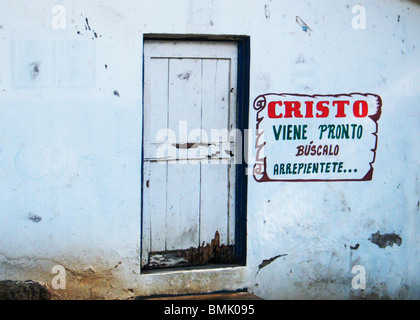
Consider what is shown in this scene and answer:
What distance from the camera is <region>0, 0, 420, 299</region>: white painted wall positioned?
4.01 meters

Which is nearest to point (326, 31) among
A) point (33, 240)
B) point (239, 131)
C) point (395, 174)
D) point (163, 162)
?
point (239, 131)

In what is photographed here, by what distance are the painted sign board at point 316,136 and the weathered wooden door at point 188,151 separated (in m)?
0.30

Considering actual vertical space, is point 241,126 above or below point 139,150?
above

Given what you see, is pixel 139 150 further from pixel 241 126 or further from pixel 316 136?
pixel 316 136

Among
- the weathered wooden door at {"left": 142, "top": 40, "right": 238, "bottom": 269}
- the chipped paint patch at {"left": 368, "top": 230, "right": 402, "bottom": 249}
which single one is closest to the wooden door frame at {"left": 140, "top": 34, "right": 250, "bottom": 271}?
the weathered wooden door at {"left": 142, "top": 40, "right": 238, "bottom": 269}

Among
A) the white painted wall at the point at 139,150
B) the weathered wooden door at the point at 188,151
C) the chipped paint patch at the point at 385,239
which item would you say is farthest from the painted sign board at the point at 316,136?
the chipped paint patch at the point at 385,239

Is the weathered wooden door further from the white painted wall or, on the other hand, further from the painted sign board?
the painted sign board

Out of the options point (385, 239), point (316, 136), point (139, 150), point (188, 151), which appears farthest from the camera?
point (385, 239)

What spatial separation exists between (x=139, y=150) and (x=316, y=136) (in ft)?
4.97

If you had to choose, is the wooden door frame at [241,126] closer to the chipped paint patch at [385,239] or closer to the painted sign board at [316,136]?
the painted sign board at [316,136]

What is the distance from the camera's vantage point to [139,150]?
423 centimetres

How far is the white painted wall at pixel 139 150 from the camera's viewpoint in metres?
4.01

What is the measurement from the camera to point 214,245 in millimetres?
4590

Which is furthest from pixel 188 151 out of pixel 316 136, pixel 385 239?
pixel 385 239
